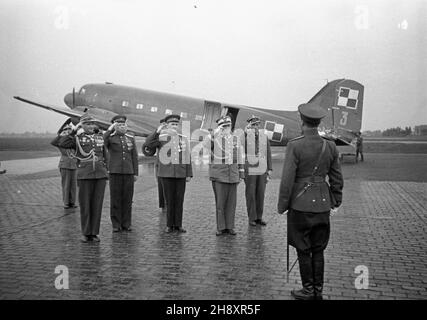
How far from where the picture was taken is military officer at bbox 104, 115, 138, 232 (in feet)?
22.1

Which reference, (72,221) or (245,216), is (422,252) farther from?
(72,221)

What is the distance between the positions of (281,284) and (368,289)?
907mm

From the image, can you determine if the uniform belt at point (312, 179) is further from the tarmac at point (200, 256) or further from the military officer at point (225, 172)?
the military officer at point (225, 172)

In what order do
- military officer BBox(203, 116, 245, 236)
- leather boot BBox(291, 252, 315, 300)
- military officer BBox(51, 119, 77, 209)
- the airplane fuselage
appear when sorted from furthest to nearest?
the airplane fuselage, military officer BBox(51, 119, 77, 209), military officer BBox(203, 116, 245, 236), leather boot BBox(291, 252, 315, 300)

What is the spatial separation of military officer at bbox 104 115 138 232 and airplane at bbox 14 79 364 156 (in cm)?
1419

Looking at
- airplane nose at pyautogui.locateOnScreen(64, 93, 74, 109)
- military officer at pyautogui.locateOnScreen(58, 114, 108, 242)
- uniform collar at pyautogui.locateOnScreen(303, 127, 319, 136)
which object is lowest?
military officer at pyautogui.locateOnScreen(58, 114, 108, 242)

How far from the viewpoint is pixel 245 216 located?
7906 millimetres

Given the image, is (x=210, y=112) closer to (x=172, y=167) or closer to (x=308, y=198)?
(x=172, y=167)

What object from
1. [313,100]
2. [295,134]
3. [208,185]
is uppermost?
[313,100]

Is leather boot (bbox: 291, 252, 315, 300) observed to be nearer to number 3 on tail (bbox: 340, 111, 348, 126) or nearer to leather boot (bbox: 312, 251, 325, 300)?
leather boot (bbox: 312, 251, 325, 300)

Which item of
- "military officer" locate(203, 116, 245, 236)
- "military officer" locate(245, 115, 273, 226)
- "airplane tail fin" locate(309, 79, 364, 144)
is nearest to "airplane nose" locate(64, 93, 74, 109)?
"airplane tail fin" locate(309, 79, 364, 144)

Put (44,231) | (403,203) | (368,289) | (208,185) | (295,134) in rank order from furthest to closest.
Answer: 1. (295,134)
2. (208,185)
3. (403,203)
4. (44,231)
5. (368,289)

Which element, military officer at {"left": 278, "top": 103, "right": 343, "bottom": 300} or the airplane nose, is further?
the airplane nose
